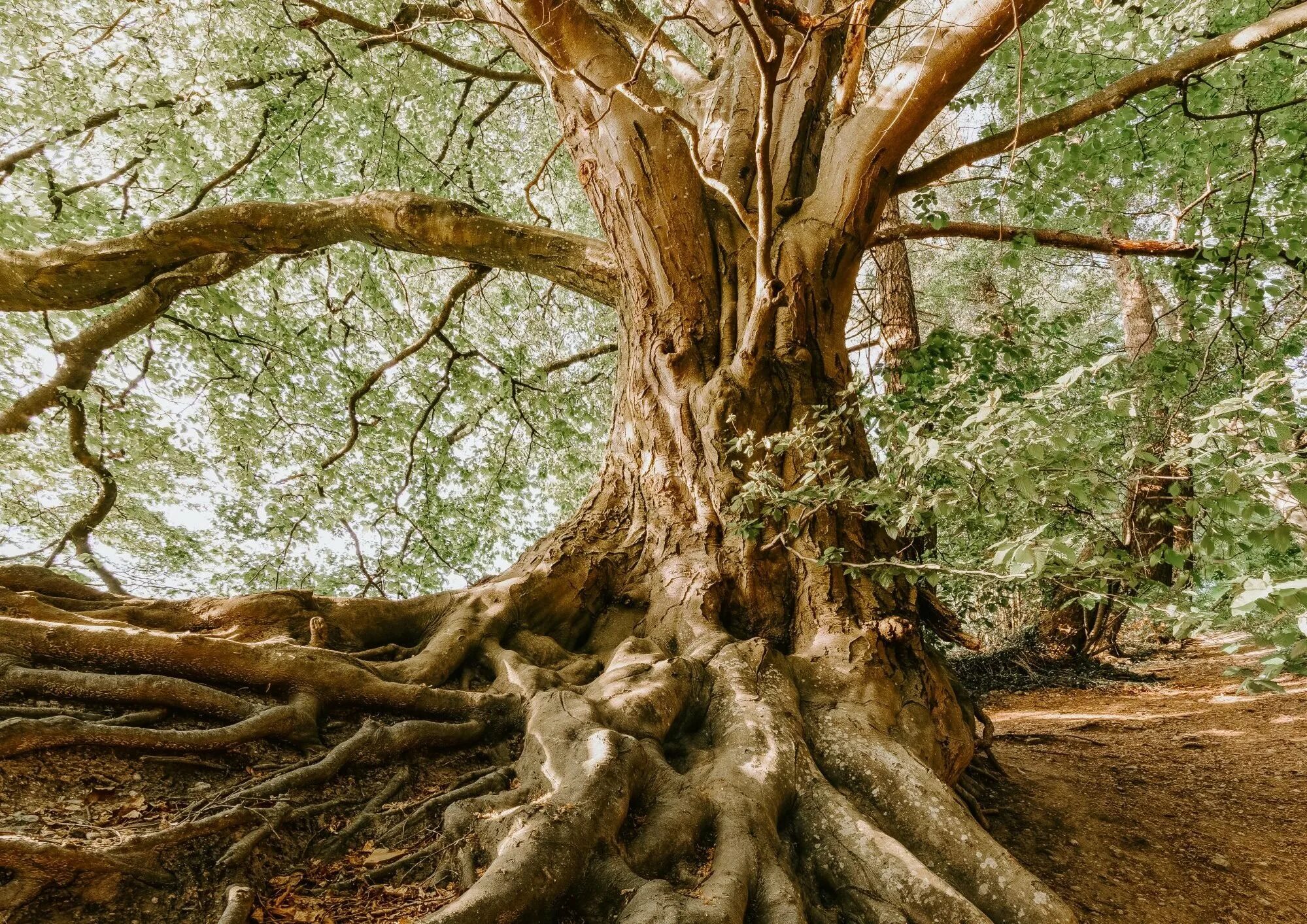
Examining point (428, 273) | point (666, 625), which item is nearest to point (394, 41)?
point (428, 273)

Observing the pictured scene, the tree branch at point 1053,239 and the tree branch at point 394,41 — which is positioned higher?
the tree branch at point 394,41

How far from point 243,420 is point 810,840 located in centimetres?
725

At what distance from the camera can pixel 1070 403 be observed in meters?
2.56

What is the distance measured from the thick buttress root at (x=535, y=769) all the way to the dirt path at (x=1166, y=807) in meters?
0.79

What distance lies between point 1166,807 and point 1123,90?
165 inches

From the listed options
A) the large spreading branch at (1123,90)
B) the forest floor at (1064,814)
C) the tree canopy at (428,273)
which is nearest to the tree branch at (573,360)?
the tree canopy at (428,273)

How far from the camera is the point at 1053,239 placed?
4738mm

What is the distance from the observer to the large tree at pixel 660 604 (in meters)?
2.01

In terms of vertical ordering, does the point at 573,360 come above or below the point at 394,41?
below

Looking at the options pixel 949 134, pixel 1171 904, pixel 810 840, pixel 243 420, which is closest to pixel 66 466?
pixel 243 420

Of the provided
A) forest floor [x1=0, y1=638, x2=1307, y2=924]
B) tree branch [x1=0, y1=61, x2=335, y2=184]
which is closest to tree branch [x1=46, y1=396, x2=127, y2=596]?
tree branch [x1=0, y1=61, x2=335, y2=184]

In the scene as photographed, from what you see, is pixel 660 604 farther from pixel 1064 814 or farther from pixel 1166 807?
pixel 1166 807

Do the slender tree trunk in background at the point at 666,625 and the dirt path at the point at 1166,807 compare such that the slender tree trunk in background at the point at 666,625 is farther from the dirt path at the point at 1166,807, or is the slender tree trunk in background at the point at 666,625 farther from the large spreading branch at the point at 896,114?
the dirt path at the point at 1166,807

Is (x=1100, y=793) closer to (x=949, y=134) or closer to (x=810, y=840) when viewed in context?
(x=810, y=840)
